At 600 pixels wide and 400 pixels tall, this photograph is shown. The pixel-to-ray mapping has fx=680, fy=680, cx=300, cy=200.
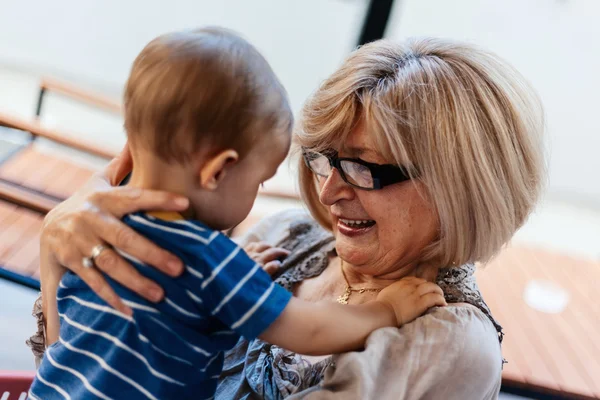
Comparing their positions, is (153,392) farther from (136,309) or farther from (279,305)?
(279,305)

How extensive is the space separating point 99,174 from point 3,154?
61.4 inches

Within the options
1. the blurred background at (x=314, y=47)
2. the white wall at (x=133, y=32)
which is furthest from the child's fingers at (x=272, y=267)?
the white wall at (x=133, y=32)

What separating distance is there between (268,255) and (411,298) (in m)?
0.51

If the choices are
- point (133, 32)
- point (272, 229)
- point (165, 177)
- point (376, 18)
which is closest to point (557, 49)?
point (376, 18)

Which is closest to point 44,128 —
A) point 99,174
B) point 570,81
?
Answer: point 99,174

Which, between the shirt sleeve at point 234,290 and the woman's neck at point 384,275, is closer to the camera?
the shirt sleeve at point 234,290

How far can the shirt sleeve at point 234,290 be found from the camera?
1.10m

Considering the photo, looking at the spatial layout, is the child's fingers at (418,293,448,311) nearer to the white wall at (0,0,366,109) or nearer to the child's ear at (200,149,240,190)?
the child's ear at (200,149,240,190)

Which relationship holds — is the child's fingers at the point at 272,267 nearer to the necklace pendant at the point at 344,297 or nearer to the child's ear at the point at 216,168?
the necklace pendant at the point at 344,297

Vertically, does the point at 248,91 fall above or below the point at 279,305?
above

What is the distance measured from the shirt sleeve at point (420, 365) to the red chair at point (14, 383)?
801 millimetres

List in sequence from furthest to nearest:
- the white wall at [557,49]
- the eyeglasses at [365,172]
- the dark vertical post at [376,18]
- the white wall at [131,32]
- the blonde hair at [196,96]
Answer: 1. the white wall at [131,32]
2. the white wall at [557,49]
3. the dark vertical post at [376,18]
4. the eyeglasses at [365,172]
5. the blonde hair at [196,96]

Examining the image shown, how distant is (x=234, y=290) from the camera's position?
3.64ft

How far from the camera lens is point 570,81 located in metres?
6.22
